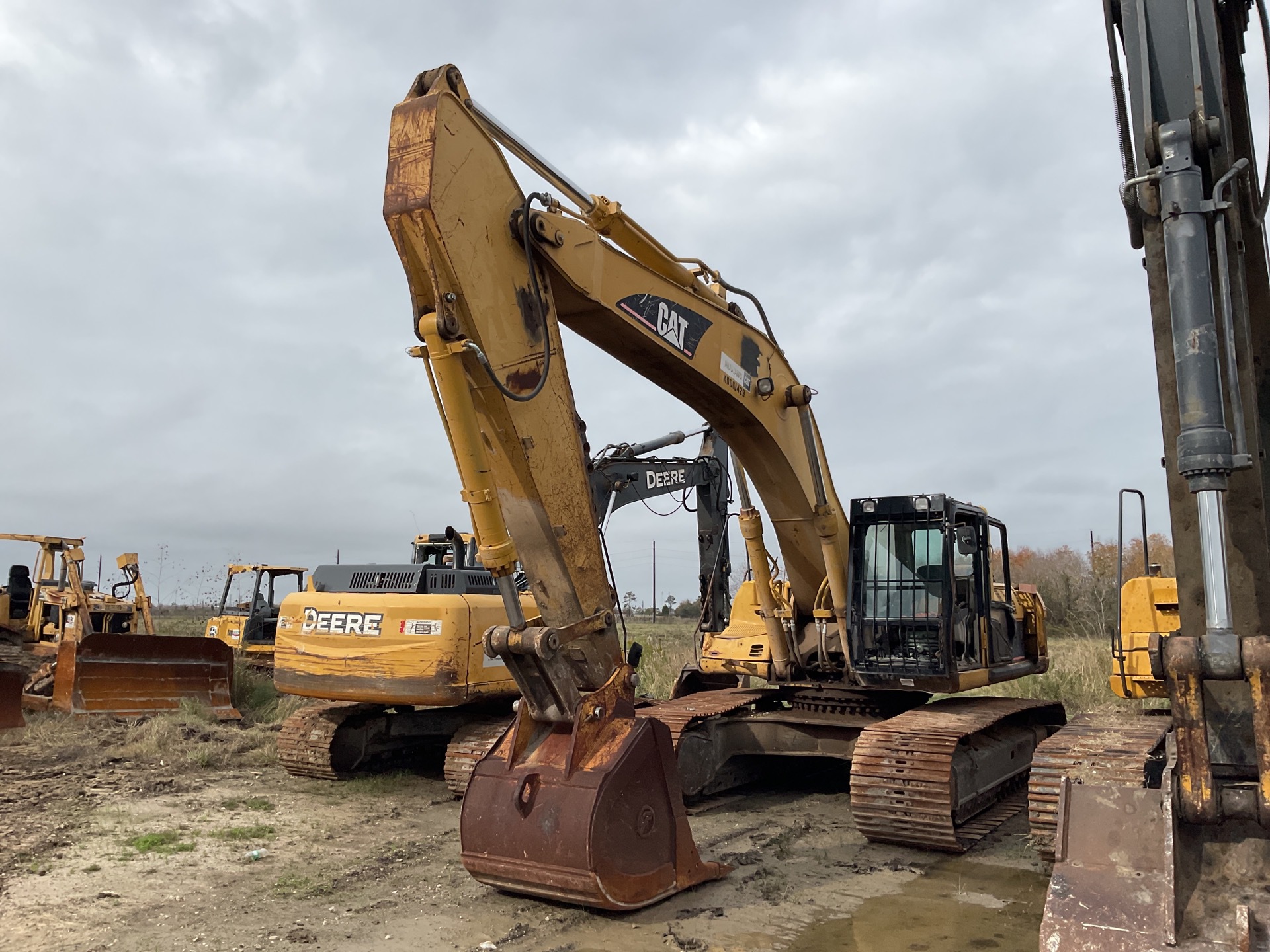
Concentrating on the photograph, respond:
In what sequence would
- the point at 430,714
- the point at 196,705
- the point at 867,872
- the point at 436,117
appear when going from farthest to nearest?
the point at 196,705, the point at 430,714, the point at 867,872, the point at 436,117

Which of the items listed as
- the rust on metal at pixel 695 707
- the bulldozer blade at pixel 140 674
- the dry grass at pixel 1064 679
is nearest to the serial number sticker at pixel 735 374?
the rust on metal at pixel 695 707

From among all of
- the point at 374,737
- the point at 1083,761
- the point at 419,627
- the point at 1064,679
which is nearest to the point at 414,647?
the point at 419,627

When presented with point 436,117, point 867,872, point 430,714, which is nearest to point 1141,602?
point 867,872

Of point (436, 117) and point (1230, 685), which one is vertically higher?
point (436, 117)

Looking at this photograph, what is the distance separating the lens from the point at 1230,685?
3.31 metres

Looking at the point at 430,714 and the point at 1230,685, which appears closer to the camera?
the point at 1230,685

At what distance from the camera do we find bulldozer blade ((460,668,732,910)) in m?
4.84

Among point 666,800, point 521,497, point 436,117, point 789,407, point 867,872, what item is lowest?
point 867,872

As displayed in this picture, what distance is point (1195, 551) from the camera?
133 inches

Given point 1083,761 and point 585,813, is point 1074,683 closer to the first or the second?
point 1083,761

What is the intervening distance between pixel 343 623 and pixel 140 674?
517 cm

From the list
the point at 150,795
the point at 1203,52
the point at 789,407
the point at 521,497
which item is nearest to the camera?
the point at 1203,52

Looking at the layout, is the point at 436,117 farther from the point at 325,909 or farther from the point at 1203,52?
the point at 325,909

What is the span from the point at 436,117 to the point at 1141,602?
16.9 feet
